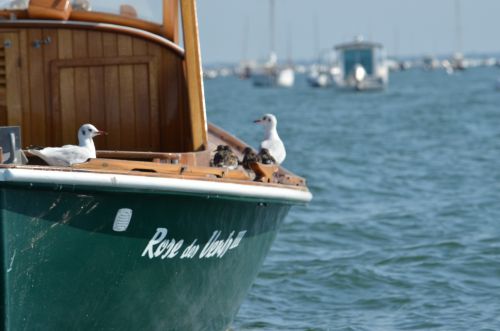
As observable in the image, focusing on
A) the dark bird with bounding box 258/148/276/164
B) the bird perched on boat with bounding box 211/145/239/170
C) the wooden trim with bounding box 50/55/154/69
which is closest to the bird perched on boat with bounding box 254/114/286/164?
the dark bird with bounding box 258/148/276/164

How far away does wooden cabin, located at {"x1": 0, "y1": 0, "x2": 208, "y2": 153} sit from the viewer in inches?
375

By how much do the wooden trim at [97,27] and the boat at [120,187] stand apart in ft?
0.03

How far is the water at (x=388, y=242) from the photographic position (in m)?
12.1

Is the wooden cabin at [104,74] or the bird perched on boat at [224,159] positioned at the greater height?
the wooden cabin at [104,74]

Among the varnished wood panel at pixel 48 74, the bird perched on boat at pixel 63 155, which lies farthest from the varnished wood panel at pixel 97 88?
the bird perched on boat at pixel 63 155

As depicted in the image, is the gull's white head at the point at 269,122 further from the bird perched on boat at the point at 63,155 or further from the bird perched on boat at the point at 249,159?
the bird perched on boat at the point at 63,155

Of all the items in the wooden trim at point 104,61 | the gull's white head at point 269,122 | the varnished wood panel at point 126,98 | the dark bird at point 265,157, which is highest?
the wooden trim at point 104,61

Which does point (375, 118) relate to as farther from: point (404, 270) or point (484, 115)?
point (404, 270)

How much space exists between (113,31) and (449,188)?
44.5 ft

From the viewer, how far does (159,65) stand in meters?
9.62

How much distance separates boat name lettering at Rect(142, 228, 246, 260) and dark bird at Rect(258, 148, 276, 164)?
0.52 meters

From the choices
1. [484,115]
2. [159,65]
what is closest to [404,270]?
[159,65]

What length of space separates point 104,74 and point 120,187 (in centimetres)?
207

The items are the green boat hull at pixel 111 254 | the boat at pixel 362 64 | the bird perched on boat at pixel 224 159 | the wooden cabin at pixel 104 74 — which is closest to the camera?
the green boat hull at pixel 111 254
